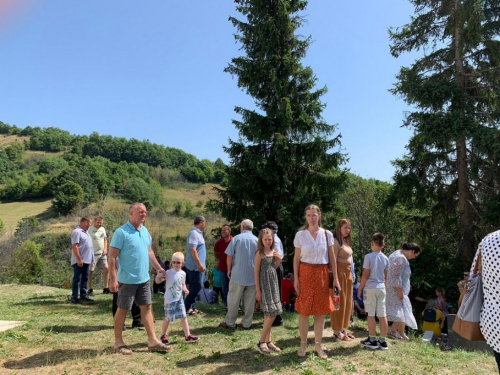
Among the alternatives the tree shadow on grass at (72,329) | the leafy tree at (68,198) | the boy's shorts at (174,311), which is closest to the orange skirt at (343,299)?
the boy's shorts at (174,311)

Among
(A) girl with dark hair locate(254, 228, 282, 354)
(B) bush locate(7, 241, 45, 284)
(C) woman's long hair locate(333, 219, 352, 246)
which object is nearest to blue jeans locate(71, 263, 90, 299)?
(A) girl with dark hair locate(254, 228, 282, 354)

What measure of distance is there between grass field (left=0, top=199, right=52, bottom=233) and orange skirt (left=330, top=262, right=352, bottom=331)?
68.0 m

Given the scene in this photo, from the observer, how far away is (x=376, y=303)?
5.23 meters

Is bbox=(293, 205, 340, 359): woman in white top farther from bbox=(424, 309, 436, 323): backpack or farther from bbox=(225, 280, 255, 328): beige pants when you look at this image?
bbox=(424, 309, 436, 323): backpack

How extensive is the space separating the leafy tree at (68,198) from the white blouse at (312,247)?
6773 centimetres

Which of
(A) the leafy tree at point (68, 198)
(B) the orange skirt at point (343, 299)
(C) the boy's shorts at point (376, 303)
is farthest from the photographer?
(A) the leafy tree at point (68, 198)

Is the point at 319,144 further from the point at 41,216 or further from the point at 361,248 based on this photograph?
the point at 41,216

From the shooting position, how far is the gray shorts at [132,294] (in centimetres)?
439

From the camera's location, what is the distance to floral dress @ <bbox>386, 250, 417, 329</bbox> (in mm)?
6020

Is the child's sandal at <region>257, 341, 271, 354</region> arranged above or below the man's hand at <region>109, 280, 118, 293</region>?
below

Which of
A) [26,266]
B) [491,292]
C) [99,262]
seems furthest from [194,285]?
[26,266]

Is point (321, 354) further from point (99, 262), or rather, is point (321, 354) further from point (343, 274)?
point (99, 262)

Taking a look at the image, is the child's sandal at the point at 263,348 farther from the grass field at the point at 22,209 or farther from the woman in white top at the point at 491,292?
the grass field at the point at 22,209

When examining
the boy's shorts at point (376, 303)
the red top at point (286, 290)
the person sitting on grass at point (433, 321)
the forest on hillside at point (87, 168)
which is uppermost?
the forest on hillside at point (87, 168)
